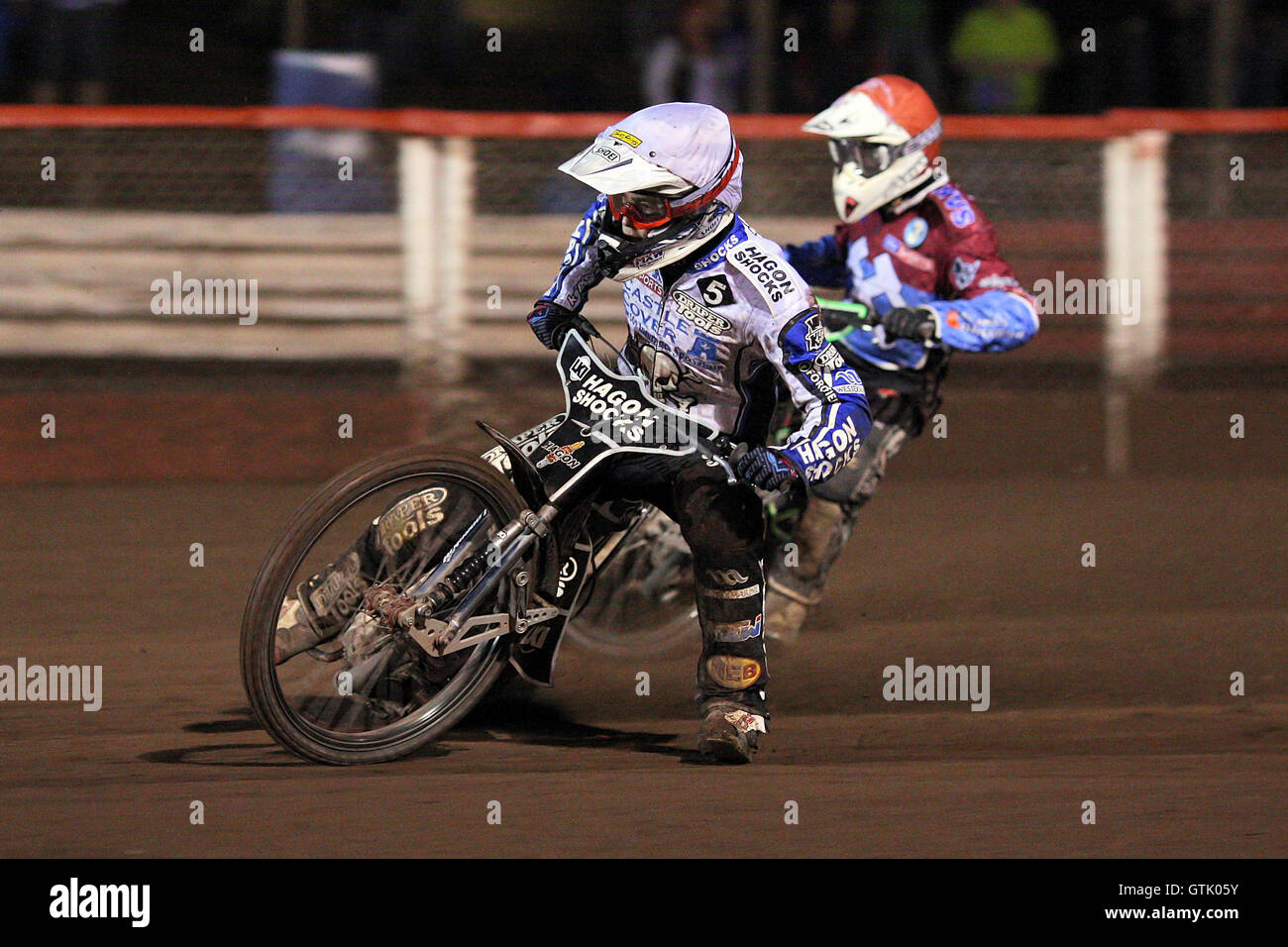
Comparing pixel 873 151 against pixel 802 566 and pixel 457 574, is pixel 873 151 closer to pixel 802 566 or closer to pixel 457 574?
pixel 802 566

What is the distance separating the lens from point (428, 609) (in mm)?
4719

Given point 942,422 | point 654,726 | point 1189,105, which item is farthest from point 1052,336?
point 654,726

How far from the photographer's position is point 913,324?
5.77 meters

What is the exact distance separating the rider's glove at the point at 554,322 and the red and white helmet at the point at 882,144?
140 centimetres

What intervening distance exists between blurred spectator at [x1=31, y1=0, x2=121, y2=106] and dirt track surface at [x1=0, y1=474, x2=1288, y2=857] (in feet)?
12.7

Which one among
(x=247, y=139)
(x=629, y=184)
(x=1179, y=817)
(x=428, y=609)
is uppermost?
(x=247, y=139)

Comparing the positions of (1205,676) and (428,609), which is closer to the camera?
(428,609)

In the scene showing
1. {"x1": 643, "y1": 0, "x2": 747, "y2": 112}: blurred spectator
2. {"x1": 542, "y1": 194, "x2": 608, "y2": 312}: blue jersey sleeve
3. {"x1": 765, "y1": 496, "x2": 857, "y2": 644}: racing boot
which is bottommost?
{"x1": 765, "y1": 496, "x2": 857, "y2": 644}: racing boot

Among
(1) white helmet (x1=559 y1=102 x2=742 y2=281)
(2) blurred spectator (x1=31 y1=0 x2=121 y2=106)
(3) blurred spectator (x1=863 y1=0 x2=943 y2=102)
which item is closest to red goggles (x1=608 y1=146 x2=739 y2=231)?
(1) white helmet (x1=559 y1=102 x2=742 y2=281)

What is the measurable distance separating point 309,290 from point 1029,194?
3.77 m

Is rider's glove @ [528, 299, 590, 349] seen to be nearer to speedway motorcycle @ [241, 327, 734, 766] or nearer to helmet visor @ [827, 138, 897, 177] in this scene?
speedway motorcycle @ [241, 327, 734, 766]

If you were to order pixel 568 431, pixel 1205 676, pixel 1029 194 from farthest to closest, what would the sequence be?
pixel 1029 194, pixel 1205 676, pixel 568 431

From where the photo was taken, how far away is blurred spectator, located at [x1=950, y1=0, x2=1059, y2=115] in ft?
36.5

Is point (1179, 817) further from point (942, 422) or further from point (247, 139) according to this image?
point (247, 139)
